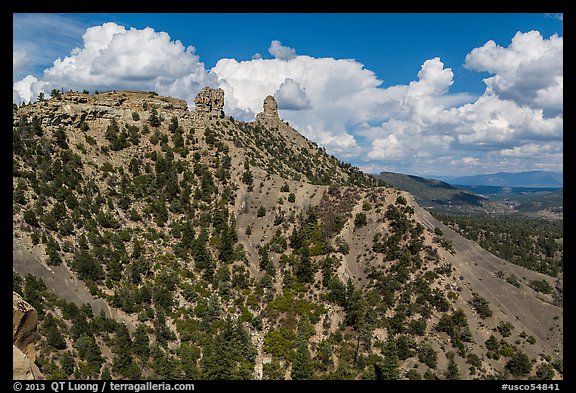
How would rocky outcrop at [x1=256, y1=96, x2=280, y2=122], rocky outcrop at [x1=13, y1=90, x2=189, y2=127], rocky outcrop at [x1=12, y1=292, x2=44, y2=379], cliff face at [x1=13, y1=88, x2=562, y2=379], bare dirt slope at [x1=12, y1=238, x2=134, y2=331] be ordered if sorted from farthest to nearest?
rocky outcrop at [x1=256, y1=96, x2=280, y2=122], rocky outcrop at [x1=13, y1=90, x2=189, y2=127], cliff face at [x1=13, y1=88, x2=562, y2=379], bare dirt slope at [x1=12, y1=238, x2=134, y2=331], rocky outcrop at [x1=12, y1=292, x2=44, y2=379]

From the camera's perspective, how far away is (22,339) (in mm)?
15195

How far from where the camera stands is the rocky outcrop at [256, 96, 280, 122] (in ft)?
442

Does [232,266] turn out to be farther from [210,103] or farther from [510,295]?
[210,103]

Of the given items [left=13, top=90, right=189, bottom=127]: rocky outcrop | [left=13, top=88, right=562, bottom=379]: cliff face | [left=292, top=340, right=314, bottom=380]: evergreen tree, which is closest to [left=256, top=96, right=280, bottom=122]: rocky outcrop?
[left=13, top=90, right=189, bottom=127]: rocky outcrop

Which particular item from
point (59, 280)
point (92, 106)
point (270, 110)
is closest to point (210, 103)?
point (92, 106)

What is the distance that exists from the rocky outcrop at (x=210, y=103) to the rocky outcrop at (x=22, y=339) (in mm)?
84278

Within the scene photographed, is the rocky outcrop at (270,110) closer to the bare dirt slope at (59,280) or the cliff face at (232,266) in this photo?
the cliff face at (232,266)

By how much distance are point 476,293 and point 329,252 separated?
982 inches

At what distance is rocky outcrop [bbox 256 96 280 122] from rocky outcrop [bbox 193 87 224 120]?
33.3 m

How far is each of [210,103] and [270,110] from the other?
1528 inches

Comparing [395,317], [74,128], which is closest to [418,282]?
[395,317]

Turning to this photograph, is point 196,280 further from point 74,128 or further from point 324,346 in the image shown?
point 74,128

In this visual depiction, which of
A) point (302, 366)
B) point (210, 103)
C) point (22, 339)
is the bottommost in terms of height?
point (302, 366)

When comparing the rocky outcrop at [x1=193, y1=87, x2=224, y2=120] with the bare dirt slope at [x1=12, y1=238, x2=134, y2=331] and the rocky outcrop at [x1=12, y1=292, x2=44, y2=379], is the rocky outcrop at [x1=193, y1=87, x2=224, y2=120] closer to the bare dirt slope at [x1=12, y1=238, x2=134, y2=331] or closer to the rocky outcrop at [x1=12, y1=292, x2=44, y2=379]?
the bare dirt slope at [x1=12, y1=238, x2=134, y2=331]
